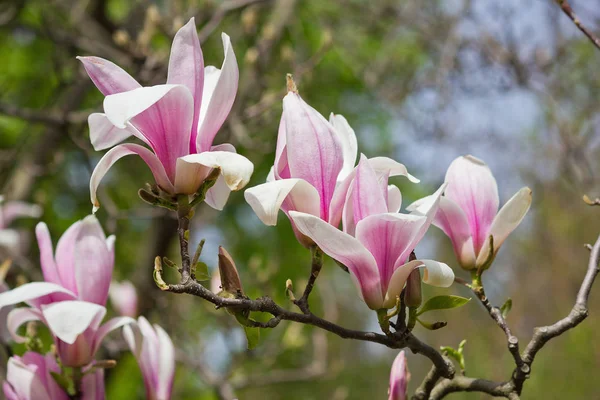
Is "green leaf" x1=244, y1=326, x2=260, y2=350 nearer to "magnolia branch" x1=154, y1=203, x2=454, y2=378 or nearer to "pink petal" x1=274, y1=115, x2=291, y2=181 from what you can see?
"magnolia branch" x1=154, y1=203, x2=454, y2=378

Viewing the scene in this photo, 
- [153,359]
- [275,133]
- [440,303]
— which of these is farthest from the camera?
[275,133]

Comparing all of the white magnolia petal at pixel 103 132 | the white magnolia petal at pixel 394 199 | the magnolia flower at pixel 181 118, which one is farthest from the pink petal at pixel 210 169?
the white magnolia petal at pixel 394 199

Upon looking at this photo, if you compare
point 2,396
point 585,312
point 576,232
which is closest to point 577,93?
point 576,232

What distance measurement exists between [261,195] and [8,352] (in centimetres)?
64

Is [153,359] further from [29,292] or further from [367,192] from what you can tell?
[367,192]

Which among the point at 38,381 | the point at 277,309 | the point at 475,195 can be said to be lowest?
the point at 38,381

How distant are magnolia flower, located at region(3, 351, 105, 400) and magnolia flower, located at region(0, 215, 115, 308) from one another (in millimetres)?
102

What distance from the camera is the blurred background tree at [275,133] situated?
2.59 meters

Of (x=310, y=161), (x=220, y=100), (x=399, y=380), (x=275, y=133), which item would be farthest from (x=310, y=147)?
(x=275, y=133)

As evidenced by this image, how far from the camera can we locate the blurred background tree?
259cm

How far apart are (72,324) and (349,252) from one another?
15.9 inches

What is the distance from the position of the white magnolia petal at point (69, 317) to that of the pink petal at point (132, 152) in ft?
0.63

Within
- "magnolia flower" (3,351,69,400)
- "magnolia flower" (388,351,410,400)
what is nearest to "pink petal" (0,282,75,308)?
"magnolia flower" (3,351,69,400)

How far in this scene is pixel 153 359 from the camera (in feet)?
3.38
